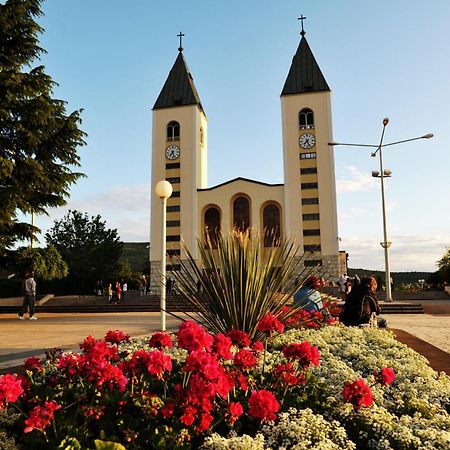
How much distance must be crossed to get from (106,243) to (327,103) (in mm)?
31372

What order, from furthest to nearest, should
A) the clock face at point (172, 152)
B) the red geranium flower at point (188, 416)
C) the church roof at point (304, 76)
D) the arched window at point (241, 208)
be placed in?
the arched window at point (241, 208), the clock face at point (172, 152), the church roof at point (304, 76), the red geranium flower at point (188, 416)

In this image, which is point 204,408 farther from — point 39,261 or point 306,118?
point 306,118

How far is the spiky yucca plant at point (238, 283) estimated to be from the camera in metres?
4.91

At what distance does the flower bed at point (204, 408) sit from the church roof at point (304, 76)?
4102 cm

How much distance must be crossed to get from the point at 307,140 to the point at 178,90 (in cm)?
1528

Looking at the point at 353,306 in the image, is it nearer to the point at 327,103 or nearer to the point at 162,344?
the point at 162,344

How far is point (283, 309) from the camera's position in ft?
17.7

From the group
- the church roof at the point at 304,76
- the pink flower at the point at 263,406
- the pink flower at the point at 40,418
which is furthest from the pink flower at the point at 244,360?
the church roof at the point at 304,76

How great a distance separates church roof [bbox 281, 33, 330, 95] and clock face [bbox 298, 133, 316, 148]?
4524mm

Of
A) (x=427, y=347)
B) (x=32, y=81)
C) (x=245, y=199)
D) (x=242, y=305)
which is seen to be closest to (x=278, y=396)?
(x=242, y=305)

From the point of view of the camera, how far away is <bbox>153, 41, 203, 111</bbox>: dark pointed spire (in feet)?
144

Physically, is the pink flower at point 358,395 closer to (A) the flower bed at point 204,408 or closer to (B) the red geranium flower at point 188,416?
(A) the flower bed at point 204,408

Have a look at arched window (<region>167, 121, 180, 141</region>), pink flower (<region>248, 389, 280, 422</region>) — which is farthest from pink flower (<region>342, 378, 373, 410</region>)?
arched window (<region>167, 121, 180, 141</region>)

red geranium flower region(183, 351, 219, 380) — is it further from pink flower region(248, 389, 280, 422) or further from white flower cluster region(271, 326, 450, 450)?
white flower cluster region(271, 326, 450, 450)
